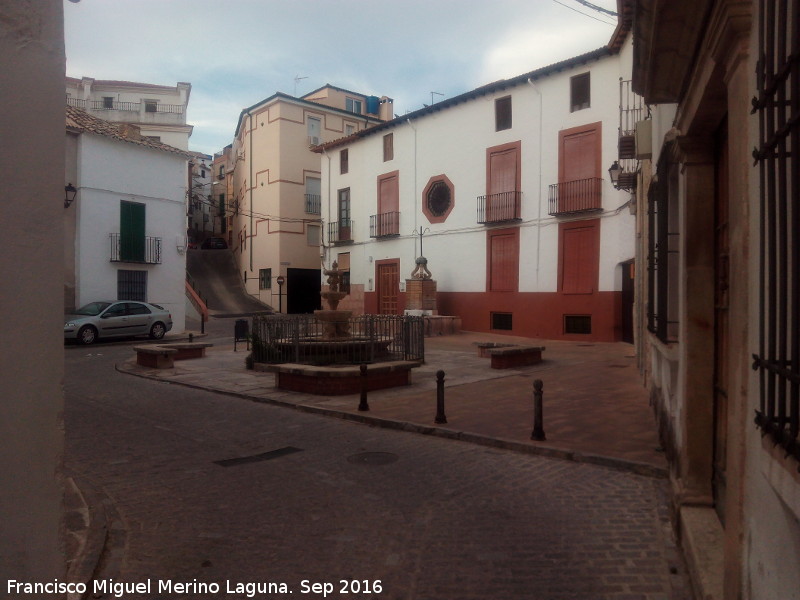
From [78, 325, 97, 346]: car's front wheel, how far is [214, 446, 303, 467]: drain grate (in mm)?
15204

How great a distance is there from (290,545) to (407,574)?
2.87 ft

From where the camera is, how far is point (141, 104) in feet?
142

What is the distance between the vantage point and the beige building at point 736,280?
2039 millimetres

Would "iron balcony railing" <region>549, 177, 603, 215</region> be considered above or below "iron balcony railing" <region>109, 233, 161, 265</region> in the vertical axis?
above

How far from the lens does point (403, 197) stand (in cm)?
2803

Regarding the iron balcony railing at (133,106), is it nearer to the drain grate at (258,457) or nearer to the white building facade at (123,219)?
the white building facade at (123,219)

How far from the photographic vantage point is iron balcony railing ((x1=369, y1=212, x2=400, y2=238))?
28.2m

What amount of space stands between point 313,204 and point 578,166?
798 inches

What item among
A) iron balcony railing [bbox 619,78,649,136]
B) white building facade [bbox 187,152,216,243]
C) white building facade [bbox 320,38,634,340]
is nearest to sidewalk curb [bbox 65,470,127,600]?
iron balcony railing [bbox 619,78,649,136]

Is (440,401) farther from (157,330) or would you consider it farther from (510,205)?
(157,330)

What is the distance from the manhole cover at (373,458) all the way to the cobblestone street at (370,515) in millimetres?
21

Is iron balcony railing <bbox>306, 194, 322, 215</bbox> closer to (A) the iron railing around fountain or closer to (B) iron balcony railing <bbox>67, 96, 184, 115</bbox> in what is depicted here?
(B) iron balcony railing <bbox>67, 96, 184, 115</bbox>

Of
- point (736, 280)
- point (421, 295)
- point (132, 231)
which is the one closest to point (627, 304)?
point (421, 295)

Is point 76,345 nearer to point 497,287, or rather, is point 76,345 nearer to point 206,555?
point 497,287
